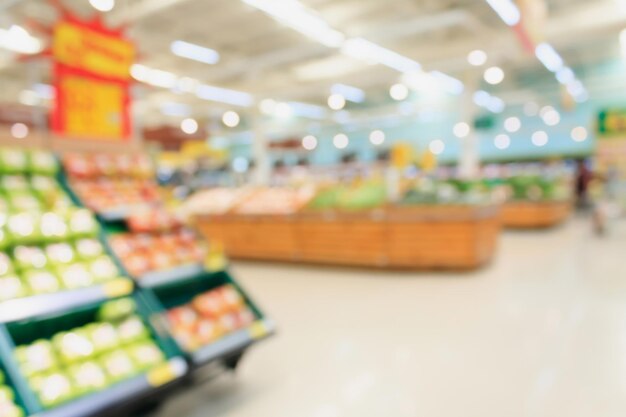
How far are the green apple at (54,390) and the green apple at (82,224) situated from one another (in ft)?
2.63

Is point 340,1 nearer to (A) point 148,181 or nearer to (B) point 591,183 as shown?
(A) point 148,181

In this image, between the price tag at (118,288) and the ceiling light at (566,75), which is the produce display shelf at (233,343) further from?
Result: the ceiling light at (566,75)

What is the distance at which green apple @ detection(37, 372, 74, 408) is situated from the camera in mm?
2076

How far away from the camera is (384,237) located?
6.85m

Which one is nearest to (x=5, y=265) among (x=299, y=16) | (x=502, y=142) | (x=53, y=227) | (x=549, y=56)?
(x=53, y=227)

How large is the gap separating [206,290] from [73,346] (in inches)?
45.1

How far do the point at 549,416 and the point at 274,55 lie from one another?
10241 mm

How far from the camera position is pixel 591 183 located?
15.1m

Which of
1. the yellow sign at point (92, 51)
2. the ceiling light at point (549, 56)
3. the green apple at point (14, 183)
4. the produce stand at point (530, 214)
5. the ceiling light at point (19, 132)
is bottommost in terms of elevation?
the produce stand at point (530, 214)

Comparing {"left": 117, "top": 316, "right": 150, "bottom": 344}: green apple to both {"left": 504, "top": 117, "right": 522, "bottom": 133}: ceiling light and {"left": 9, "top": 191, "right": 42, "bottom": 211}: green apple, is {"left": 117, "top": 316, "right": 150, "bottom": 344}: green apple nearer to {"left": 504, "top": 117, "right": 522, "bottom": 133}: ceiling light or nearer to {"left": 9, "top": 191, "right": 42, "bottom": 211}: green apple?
{"left": 9, "top": 191, "right": 42, "bottom": 211}: green apple

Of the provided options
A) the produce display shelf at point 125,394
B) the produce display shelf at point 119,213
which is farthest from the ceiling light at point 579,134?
the produce display shelf at point 125,394

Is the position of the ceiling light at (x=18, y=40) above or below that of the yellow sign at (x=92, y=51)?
above

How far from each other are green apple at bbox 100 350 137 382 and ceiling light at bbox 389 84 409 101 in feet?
49.7

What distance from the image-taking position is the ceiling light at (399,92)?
16.6 metres
